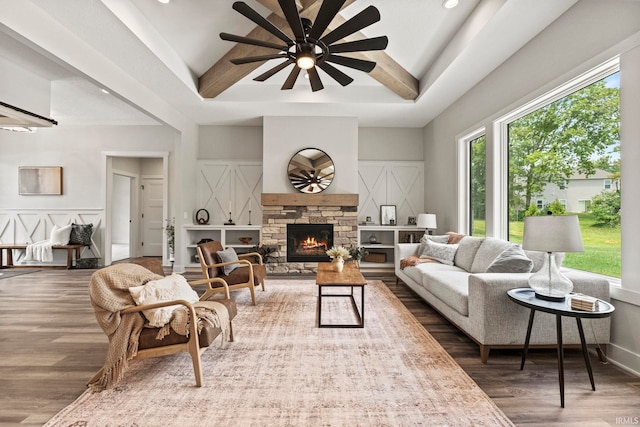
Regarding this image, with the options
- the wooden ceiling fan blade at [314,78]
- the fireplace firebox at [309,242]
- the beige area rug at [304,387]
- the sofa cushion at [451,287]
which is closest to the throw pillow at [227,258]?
the beige area rug at [304,387]

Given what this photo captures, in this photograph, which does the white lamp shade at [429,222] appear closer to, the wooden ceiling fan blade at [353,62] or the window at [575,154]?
the window at [575,154]

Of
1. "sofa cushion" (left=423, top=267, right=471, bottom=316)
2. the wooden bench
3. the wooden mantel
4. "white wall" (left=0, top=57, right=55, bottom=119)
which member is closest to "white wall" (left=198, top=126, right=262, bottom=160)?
the wooden mantel

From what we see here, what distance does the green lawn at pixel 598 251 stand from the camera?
260 cm

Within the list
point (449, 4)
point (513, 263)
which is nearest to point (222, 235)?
point (513, 263)

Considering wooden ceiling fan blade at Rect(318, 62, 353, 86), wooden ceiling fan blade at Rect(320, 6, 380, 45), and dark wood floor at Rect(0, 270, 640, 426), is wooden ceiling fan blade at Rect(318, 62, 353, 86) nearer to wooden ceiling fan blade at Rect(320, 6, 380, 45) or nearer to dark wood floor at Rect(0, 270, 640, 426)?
wooden ceiling fan blade at Rect(320, 6, 380, 45)

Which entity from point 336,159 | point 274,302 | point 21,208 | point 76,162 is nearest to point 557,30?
point 336,159

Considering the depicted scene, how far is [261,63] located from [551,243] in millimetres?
3931

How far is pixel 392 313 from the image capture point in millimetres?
3549

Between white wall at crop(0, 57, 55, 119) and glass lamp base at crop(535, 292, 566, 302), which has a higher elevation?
white wall at crop(0, 57, 55, 119)

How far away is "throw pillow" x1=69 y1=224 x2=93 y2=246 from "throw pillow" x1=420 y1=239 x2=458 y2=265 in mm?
6515

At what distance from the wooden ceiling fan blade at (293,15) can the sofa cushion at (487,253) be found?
3.00 metres

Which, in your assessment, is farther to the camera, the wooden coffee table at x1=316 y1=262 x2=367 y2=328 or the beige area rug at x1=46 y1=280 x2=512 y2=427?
the wooden coffee table at x1=316 y1=262 x2=367 y2=328

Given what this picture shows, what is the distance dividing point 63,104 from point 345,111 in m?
5.25

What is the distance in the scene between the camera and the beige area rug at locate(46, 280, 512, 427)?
5.70 ft
